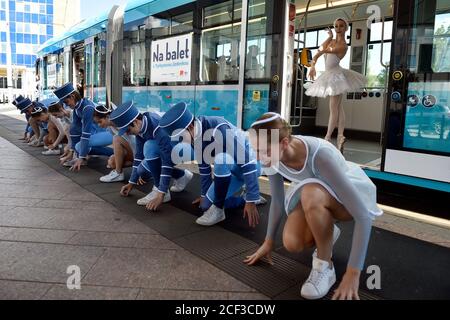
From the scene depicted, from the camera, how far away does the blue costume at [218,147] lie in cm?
340

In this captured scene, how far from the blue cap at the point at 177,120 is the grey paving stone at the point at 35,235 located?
1.24 meters

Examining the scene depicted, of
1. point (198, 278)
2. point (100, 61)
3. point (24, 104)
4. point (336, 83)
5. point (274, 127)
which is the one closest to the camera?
point (274, 127)

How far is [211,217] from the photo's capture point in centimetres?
372

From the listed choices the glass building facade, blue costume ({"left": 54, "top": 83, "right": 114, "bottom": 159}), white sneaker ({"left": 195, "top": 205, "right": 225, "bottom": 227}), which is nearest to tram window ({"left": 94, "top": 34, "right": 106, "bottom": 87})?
blue costume ({"left": 54, "top": 83, "right": 114, "bottom": 159})

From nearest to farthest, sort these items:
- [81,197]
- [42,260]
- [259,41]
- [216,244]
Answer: [42,260], [216,244], [81,197], [259,41]

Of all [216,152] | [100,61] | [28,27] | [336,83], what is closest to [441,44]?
[336,83]

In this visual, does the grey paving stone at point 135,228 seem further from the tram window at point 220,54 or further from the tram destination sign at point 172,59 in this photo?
the tram destination sign at point 172,59

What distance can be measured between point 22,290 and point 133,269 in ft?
2.23

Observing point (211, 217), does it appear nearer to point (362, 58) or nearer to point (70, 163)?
point (70, 163)

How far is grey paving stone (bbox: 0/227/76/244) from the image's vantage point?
3.26 metres

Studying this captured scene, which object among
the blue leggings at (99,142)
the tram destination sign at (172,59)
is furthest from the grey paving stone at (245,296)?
the tram destination sign at (172,59)

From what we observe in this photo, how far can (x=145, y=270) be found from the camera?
8.91 feet
